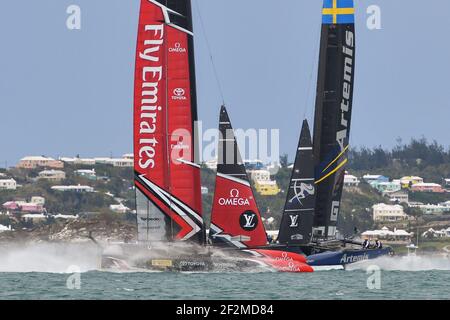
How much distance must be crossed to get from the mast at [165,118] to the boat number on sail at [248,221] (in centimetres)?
212

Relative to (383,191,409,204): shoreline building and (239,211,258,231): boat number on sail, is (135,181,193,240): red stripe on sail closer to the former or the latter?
(239,211,258,231): boat number on sail

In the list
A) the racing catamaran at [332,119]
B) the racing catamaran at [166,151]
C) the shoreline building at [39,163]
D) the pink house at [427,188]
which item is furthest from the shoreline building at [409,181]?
the racing catamaran at [166,151]

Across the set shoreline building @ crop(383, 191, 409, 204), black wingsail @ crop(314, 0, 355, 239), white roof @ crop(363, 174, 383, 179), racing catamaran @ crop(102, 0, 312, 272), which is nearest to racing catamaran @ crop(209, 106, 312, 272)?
racing catamaran @ crop(102, 0, 312, 272)

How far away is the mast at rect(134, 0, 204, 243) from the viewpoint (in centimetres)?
4203

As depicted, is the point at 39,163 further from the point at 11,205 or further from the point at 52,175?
the point at 11,205

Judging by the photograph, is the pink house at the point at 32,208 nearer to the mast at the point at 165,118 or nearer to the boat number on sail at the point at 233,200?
the boat number on sail at the point at 233,200

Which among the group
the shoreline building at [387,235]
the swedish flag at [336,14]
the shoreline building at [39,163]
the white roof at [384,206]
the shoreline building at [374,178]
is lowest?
the shoreline building at [387,235]

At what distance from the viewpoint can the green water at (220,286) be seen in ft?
118

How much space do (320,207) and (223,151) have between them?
5.05 meters

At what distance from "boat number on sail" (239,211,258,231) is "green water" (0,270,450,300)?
6.13ft

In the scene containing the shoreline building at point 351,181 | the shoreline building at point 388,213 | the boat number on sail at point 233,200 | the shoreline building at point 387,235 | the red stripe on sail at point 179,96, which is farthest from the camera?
the shoreline building at point 351,181

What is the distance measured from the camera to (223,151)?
44250mm

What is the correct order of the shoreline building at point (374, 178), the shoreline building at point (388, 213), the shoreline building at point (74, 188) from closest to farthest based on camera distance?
the shoreline building at point (388, 213) → the shoreline building at point (74, 188) → the shoreline building at point (374, 178)
